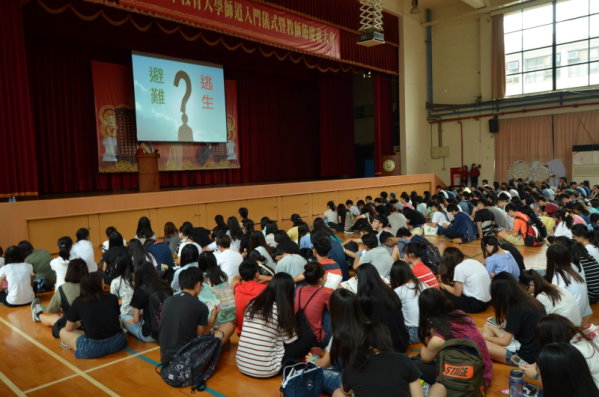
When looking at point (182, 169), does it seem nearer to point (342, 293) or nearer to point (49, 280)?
point (49, 280)

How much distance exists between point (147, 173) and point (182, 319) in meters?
6.90

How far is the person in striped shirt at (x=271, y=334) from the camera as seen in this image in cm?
312

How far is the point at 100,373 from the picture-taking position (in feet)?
11.7

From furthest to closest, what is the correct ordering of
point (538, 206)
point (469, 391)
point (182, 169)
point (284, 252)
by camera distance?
point (182, 169) < point (538, 206) < point (284, 252) < point (469, 391)

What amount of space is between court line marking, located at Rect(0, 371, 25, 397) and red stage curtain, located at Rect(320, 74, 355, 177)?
44.4 ft

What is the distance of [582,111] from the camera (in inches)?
553

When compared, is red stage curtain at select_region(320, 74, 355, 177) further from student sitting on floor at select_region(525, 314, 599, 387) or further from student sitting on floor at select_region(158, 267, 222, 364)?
student sitting on floor at select_region(525, 314, 599, 387)

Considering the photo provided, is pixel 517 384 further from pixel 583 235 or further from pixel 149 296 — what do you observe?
pixel 149 296

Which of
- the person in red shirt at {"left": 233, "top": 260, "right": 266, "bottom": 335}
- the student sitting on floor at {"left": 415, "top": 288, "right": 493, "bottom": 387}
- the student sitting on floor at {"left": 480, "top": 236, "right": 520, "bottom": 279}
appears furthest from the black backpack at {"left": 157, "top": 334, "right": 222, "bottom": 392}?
the student sitting on floor at {"left": 480, "top": 236, "right": 520, "bottom": 279}

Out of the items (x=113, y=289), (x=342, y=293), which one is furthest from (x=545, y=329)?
(x=113, y=289)

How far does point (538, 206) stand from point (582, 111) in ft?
22.9

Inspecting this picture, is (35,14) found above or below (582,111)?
above

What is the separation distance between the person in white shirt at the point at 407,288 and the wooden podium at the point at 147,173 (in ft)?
23.7

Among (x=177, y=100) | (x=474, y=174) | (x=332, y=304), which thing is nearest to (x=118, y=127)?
(x=177, y=100)
